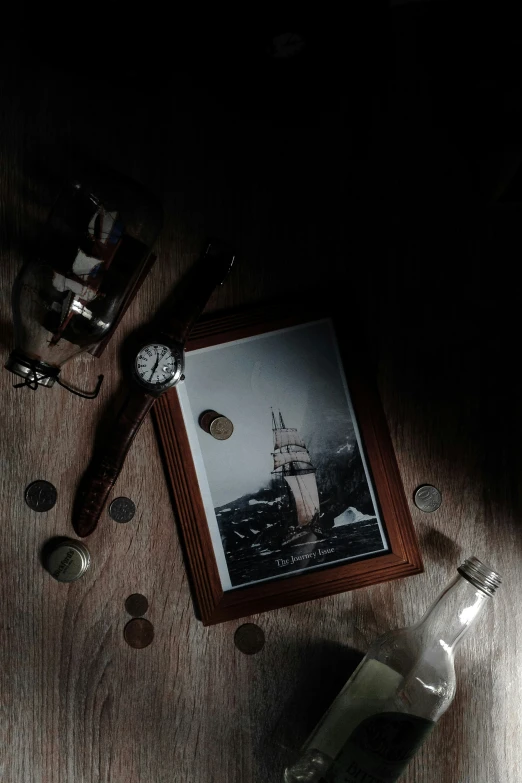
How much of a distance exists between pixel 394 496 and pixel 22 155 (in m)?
0.85

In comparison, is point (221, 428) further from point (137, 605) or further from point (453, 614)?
point (453, 614)

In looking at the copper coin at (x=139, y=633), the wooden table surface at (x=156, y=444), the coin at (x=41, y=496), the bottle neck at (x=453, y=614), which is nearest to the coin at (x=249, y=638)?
A: the wooden table surface at (x=156, y=444)

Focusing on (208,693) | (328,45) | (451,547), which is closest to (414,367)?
(451,547)

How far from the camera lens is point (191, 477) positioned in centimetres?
108

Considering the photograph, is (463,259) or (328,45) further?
(463,259)

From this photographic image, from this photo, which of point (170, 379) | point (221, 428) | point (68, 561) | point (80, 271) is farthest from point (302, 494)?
point (80, 271)

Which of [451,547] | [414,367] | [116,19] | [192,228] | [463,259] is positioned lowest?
[451,547]

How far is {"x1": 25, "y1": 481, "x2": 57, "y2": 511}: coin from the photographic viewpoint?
109 centimetres

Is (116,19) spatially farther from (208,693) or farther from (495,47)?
(208,693)

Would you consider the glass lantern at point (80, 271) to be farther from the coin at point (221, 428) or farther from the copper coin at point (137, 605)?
the copper coin at point (137, 605)

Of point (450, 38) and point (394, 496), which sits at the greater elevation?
point (450, 38)

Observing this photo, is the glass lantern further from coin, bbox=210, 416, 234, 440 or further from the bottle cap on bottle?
the bottle cap on bottle

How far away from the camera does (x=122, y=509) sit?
42.6 inches

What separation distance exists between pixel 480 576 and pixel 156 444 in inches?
21.7
